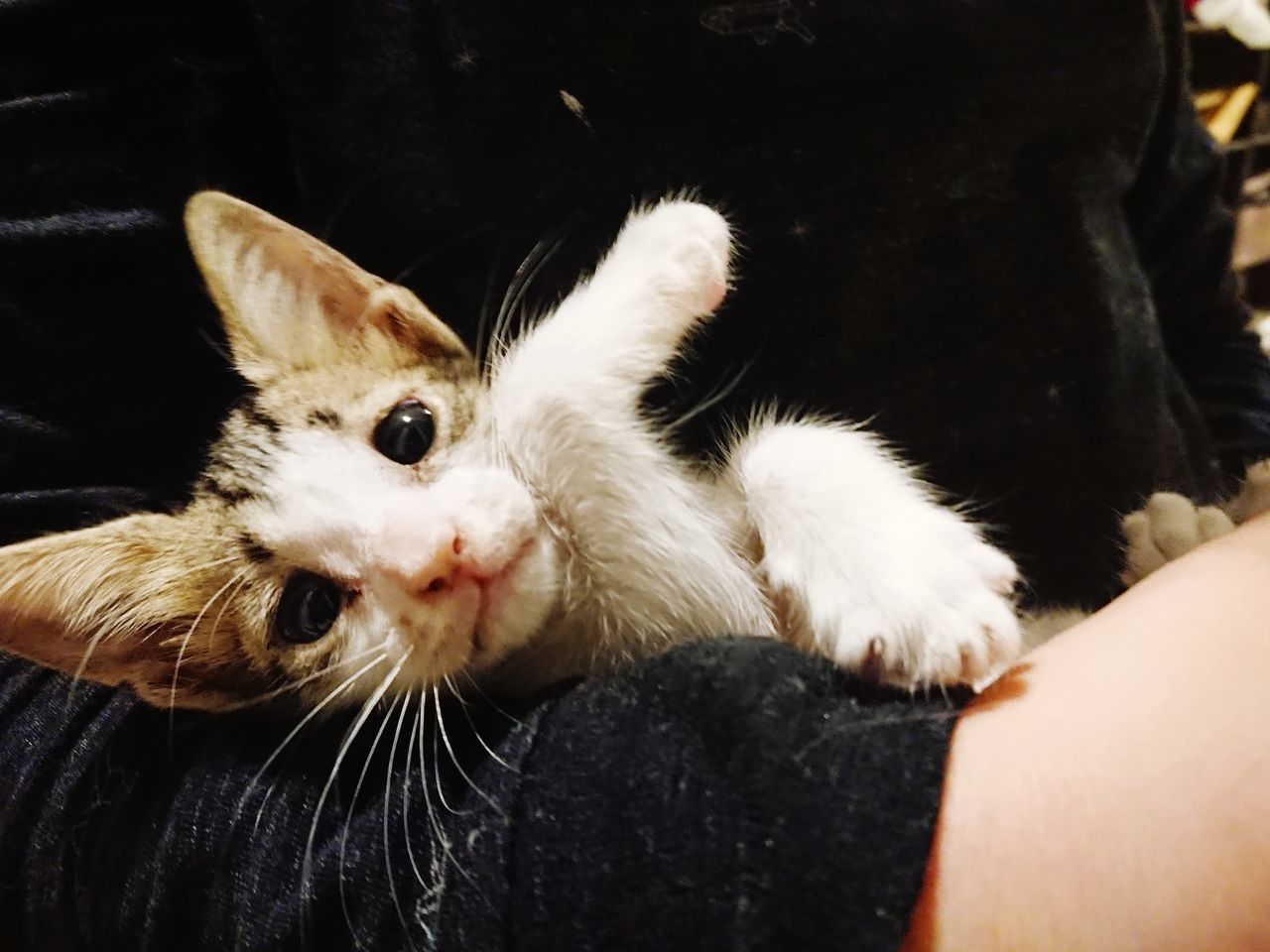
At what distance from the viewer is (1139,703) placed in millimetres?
452

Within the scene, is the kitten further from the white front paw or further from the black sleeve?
the black sleeve

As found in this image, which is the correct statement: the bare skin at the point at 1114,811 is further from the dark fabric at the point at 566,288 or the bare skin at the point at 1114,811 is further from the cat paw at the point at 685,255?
the cat paw at the point at 685,255

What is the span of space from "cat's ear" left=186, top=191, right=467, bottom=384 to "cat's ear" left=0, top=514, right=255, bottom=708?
0.18 meters

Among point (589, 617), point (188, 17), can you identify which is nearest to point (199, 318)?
point (188, 17)

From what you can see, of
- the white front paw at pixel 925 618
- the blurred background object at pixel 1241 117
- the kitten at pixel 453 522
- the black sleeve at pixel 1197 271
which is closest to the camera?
the white front paw at pixel 925 618

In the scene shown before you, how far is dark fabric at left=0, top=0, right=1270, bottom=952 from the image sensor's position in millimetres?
426

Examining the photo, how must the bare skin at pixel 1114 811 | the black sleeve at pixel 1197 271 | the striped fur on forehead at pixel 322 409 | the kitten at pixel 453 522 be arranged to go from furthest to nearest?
the black sleeve at pixel 1197 271, the striped fur on forehead at pixel 322 409, the kitten at pixel 453 522, the bare skin at pixel 1114 811

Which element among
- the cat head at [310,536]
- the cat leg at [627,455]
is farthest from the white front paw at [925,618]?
the cat head at [310,536]

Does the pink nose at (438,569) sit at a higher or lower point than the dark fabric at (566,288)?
lower

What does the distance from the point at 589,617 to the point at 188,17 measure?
580 mm

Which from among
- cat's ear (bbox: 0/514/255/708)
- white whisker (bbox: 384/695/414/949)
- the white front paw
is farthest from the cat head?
the white front paw

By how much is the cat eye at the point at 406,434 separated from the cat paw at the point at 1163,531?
0.70m

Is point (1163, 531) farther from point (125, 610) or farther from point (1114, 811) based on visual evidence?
point (125, 610)

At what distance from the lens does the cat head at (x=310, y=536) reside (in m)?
0.61
